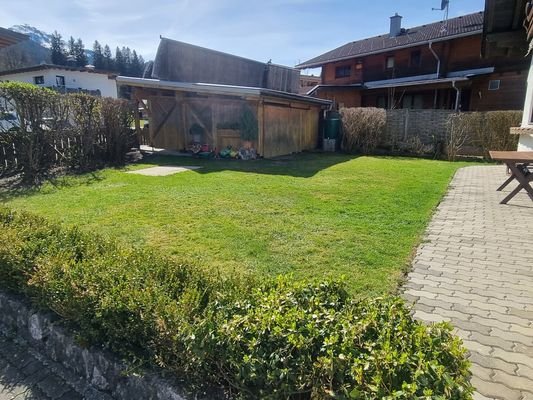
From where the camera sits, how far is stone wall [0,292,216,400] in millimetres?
1727

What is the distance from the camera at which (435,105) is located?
2052 cm

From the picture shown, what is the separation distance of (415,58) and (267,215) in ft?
72.2

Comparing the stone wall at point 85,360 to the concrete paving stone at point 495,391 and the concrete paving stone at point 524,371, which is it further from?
the concrete paving stone at point 524,371

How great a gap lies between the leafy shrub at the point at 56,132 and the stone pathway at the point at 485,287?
8501mm

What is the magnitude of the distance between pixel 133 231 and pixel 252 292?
10.8ft

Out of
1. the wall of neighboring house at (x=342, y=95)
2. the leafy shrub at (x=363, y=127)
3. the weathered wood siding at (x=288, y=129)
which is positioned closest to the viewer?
the weathered wood siding at (x=288, y=129)

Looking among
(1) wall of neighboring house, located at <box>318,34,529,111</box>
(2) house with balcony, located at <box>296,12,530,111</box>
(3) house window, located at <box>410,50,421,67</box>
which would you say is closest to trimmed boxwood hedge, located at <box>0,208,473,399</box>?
(2) house with balcony, located at <box>296,12,530,111</box>

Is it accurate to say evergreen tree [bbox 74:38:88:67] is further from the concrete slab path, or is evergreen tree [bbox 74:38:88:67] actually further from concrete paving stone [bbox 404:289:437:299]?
concrete paving stone [bbox 404:289:437:299]

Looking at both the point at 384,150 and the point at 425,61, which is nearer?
the point at 384,150

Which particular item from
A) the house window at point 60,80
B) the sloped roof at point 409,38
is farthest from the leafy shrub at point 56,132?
the house window at point 60,80

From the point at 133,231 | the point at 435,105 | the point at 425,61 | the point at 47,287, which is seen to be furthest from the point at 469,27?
the point at 47,287

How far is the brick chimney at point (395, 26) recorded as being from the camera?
24.2m

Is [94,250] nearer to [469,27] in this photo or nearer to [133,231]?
[133,231]

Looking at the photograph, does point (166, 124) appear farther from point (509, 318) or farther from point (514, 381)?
point (514, 381)
